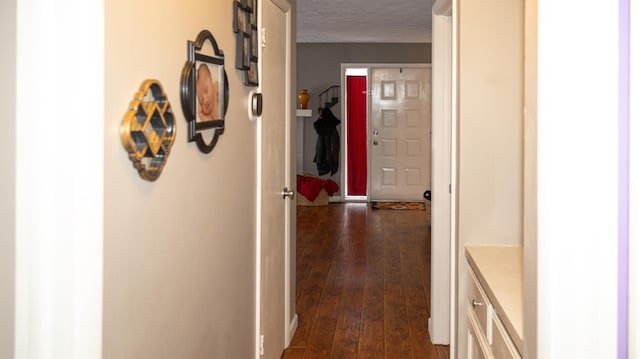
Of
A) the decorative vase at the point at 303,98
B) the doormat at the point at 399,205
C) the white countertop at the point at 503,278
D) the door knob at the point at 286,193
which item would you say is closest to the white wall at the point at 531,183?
the white countertop at the point at 503,278

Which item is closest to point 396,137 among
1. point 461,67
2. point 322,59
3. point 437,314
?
point 322,59

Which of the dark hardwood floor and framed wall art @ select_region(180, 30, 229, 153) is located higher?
framed wall art @ select_region(180, 30, 229, 153)

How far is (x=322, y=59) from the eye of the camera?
9.87 m

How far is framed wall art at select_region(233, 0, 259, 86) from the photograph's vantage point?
2592mm

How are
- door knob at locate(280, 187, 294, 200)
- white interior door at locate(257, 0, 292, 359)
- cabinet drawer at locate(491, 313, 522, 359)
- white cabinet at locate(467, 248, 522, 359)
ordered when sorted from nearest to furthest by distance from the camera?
cabinet drawer at locate(491, 313, 522, 359), white cabinet at locate(467, 248, 522, 359), white interior door at locate(257, 0, 292, 359), door knob at locate(280, 187, 294, 200)

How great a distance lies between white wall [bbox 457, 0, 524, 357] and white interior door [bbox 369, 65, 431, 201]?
6973mm

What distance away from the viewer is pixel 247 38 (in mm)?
2725

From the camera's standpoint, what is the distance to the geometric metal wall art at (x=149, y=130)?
4.87ft
